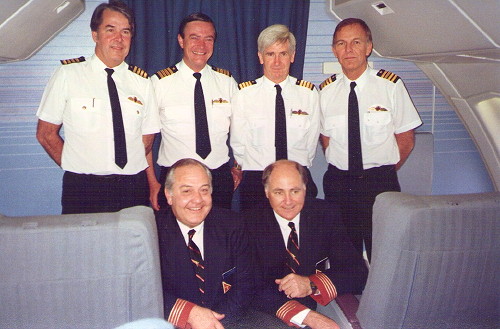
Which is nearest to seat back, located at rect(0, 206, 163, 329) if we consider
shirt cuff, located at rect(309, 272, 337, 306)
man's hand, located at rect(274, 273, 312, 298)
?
man's hand, located at rect(274, 273, 312, 298)

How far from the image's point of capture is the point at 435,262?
61.1 inches

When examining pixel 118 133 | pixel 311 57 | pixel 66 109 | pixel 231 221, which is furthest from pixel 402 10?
pixel 66 109

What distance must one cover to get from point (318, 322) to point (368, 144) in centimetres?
148

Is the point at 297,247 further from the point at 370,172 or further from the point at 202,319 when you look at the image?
the point at 370,172

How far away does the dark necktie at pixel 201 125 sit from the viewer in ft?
10.3

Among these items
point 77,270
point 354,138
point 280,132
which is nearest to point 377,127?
point 354,138

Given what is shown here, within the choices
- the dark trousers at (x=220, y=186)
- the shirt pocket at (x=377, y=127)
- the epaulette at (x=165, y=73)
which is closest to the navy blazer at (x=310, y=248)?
the dark trousers at (x=220, y=186)

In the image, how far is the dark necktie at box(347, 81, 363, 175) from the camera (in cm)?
314

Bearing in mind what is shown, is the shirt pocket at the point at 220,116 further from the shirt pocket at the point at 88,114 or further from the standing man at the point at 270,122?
the shirt pocket at the point at 88,114

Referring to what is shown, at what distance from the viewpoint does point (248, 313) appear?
2.23 meters

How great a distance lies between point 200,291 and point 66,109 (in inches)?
57.2

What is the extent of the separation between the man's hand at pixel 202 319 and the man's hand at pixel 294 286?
14.9 inches

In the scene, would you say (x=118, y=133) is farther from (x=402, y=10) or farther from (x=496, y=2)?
(x=496, y=2)

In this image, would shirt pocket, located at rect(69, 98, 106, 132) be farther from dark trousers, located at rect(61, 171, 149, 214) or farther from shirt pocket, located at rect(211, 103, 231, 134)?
shirt pocket, located at rect(211, 103, 231, 134)
